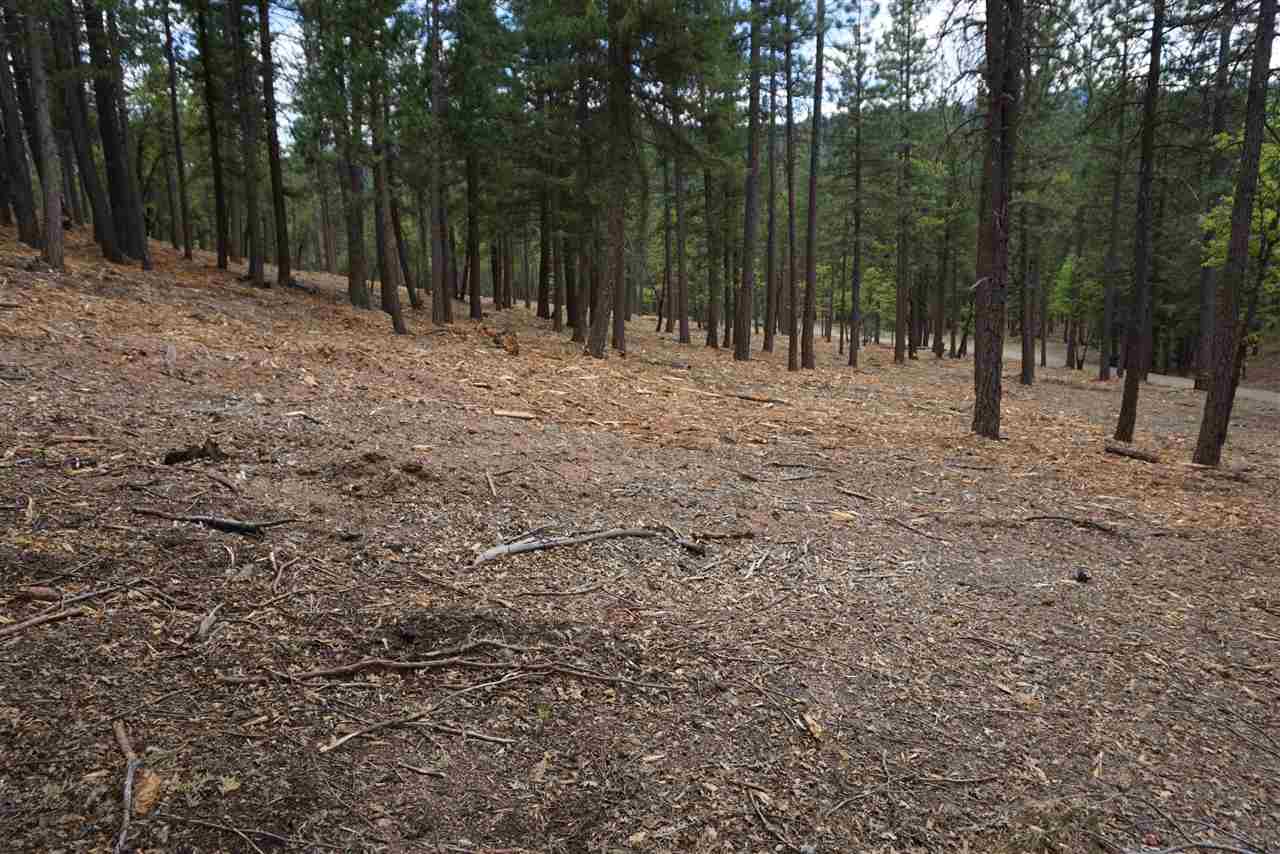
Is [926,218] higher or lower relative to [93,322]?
higher

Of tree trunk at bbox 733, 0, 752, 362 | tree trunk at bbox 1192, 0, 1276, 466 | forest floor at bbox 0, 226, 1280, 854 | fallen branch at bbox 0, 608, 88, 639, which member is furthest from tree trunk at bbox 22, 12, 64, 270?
tree trunk at bbox 1192, 0, 1276, 466

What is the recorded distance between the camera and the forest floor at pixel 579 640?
2516 millimetres

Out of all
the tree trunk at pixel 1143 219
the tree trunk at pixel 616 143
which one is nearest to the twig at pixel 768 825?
the tree trunk at pixel 1143 219

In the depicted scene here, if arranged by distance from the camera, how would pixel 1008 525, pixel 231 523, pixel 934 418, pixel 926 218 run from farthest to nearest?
pixel 926 218
pixel 934 418
pixel 1008 525
pixel 231 523

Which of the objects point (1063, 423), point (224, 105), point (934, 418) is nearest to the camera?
point (934, 418)

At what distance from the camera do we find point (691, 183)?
1113 inches

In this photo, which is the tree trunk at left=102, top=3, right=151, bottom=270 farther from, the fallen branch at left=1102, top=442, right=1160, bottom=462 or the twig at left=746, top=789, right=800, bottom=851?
the fallen branch at left=1102, top=442, right=1160, bottom=462

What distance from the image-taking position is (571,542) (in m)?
4.88

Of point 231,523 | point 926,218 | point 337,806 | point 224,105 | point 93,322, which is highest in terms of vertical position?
point 224,105

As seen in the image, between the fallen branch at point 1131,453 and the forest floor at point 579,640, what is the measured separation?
2.16 meters

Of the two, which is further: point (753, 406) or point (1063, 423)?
point (1063, 423)

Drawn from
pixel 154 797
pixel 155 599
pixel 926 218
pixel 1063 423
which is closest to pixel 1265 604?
pixel 154 797

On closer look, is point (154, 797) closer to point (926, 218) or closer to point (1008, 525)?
point (1008, 525)

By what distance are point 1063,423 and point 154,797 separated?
52.6 ft
